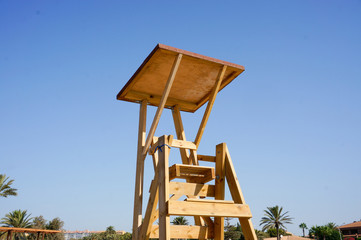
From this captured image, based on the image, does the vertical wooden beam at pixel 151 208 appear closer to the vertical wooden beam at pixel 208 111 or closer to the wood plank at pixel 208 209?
the wood plank at pixel 208 209

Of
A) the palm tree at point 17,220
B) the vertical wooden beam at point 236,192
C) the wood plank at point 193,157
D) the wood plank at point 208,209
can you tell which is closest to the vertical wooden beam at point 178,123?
the wood plank at point 193,157

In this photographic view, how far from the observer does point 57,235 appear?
46906mm

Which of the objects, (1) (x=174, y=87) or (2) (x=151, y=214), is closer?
(2) (x=151, y=214)

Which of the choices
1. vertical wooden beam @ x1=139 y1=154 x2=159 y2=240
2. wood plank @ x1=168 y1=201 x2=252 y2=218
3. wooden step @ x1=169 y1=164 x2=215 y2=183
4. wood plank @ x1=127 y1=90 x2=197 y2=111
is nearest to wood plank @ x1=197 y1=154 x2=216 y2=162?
wooden step @ x1=169 y1=164 x2=215 y2=183

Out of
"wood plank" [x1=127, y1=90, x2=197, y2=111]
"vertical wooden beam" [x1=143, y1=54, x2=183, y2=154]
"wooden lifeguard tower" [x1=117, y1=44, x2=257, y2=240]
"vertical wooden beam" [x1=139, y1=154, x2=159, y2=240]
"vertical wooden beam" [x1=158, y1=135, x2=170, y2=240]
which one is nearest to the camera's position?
"vertical wooden beam" [x1=158, y1=135, x2=170, y2=240]

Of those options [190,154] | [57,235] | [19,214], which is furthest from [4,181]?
[190,154]

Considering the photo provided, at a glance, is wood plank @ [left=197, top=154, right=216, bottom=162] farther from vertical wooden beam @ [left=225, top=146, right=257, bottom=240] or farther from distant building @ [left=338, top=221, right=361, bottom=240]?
distant building @ [left=338, top=221, right=361, bottom=240]

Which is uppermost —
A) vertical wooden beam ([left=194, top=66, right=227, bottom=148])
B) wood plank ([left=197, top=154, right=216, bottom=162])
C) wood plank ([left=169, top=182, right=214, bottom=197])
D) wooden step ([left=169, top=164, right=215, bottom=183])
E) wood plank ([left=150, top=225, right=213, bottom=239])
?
vertical wooden beam ([left=194, top=66, right=227, bottom=148])

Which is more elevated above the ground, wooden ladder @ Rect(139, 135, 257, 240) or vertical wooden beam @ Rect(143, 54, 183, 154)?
vertical wooden beam @ Rect(143, 54, 183, 154)

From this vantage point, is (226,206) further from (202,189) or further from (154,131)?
(154,131)

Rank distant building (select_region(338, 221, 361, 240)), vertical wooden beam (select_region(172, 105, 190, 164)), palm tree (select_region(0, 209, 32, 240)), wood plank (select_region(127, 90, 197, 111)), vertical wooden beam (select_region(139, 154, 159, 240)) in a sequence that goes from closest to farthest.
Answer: vertical wooden beam (select_region(139, 154, 159, 240)) < wood plank (select_region(127, 90, 197, 111)) < vertical wooden beam (select_region(172, 105, 190, 164)) < palm tree (select_region(0, 209, 32, 240)) < distant building (select_region(338, 221, 361, 240))

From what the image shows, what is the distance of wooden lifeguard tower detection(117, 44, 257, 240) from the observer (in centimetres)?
434

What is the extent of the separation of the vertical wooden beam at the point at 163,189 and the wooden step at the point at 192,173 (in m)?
0.37

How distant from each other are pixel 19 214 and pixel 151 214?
41.7 metres
